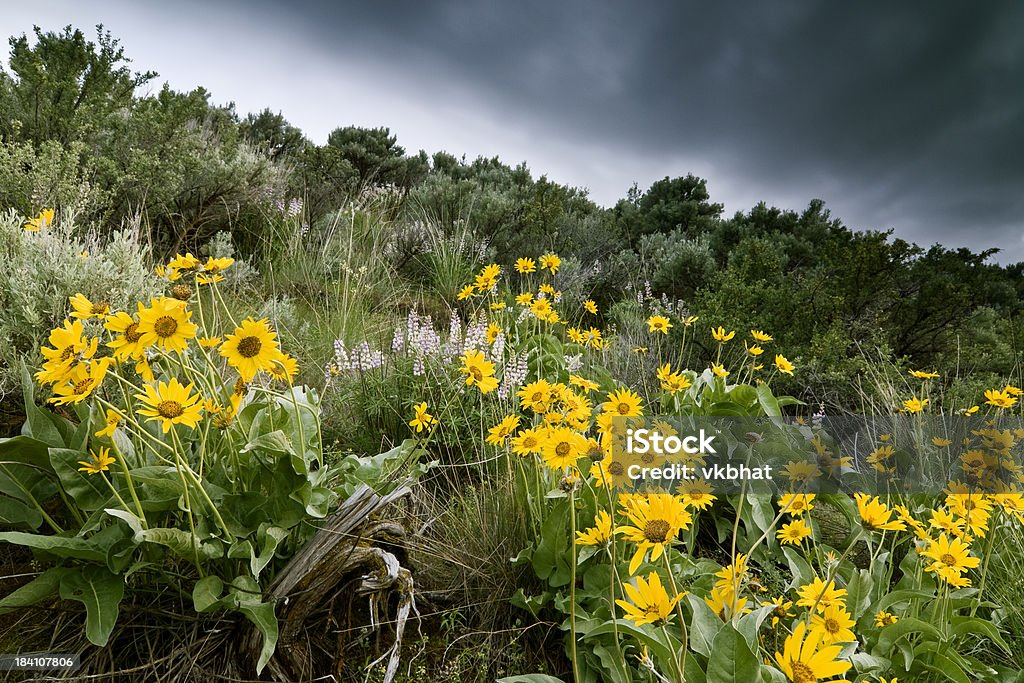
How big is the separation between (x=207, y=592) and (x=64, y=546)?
12.0 inches

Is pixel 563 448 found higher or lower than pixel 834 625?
higher

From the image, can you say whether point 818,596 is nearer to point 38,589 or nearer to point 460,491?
point 460,491

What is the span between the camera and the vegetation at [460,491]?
1.18m

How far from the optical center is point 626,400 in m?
1.59

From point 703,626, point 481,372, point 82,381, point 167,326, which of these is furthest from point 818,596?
point 82,381

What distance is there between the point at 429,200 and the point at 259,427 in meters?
5.66

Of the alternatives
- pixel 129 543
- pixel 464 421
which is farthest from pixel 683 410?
pixel 129 543

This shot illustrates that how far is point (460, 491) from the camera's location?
7.41ft

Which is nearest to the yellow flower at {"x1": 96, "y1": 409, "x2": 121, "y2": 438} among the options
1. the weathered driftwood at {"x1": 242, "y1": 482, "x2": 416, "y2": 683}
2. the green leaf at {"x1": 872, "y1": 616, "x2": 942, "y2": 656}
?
the weathered driftwood at {"x1": 242, "y1": 482, "x2": 416, "y2": 683}

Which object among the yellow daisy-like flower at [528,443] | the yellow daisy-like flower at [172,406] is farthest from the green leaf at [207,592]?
the yellow daisy-like flower at [528,443]

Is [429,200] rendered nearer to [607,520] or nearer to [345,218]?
[345,218]

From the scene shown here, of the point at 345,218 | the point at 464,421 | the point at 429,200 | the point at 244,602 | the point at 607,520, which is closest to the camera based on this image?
the point at 607,520

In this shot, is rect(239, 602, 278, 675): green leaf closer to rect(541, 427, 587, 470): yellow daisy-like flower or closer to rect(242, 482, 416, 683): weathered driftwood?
rect(242, 482, 416, 683): weathered driftwood

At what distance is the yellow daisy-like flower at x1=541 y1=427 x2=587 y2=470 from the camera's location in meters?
1.20
